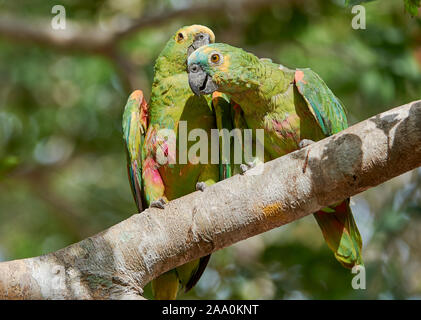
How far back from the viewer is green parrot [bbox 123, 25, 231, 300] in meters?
3.72

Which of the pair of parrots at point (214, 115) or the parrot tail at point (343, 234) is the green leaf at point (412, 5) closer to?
the pair of parrots at point (214, 115)

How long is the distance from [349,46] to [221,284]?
9.27 ft

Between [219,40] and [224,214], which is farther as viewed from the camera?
[219,40]

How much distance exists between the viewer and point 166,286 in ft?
12.8

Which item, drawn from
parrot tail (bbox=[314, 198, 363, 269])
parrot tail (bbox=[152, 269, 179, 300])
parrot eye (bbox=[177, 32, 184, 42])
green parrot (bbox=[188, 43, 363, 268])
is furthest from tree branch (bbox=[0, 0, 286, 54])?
parrot tail (bbox=[314, 198, 363, 269])

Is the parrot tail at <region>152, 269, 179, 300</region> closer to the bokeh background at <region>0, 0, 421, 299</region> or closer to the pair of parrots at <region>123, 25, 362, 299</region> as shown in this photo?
the pair of parrots at <region>123, 25, 362, 299</region>

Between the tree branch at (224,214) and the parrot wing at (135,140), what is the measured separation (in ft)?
3.06

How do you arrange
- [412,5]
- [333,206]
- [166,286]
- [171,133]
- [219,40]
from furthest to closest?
[219,40] < [166,286] < [171,133] < [333,206] < [412,5]

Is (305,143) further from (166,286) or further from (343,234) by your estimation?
(166,286)

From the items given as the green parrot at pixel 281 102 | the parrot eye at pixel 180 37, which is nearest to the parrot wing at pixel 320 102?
the green parrot at pixel 281 102

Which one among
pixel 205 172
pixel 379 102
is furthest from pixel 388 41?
pixel 205 172

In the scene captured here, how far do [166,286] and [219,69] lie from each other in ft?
5.14

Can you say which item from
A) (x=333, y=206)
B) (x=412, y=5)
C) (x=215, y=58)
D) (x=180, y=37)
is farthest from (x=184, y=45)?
(x=412, y=5)

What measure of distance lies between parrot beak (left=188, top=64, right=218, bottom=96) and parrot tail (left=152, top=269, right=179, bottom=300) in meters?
1.30
